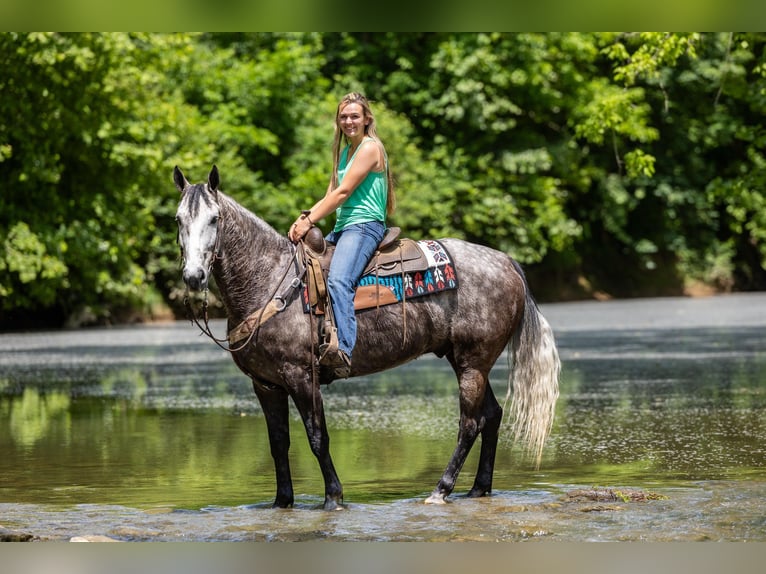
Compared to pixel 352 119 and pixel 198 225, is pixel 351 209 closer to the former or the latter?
pixel 352 119

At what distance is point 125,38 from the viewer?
31.8m

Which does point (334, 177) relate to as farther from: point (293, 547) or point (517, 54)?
point (517, 54)

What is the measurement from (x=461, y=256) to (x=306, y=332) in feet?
4.17

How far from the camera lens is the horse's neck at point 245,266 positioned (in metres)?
8.48

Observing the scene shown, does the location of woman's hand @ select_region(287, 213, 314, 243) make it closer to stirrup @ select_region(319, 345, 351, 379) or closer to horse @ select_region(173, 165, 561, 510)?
horse @ select_region(173, 165, 561, 510)

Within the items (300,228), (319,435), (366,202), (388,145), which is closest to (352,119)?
(366,202)

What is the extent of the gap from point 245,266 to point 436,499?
6.39 ft

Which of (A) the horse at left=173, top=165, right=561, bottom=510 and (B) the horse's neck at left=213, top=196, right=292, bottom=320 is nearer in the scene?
(A) the horse at left=173, top=165, right=561, bottom=510

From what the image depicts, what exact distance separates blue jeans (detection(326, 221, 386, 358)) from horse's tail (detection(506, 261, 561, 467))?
131cm

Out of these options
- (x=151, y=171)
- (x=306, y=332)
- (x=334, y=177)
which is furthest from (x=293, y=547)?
(x=151, y=171)

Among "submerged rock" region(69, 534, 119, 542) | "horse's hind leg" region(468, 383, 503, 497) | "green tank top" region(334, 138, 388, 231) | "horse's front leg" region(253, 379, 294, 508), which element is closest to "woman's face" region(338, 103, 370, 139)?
"green tank top" region(334, 138, 388, 231)

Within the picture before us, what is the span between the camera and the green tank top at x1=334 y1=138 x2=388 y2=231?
342 inches

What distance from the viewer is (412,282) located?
8.80 m

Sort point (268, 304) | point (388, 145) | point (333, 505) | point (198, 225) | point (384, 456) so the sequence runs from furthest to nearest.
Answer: point (388, 145), point (384, 456), point (268, 304), point (333, 505), point (198, 225)
